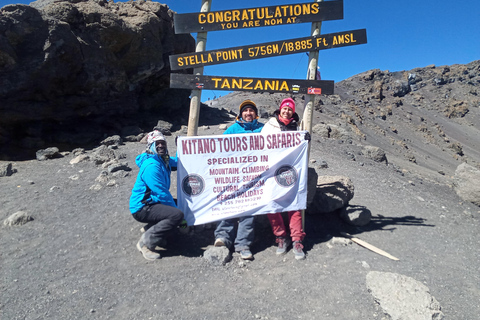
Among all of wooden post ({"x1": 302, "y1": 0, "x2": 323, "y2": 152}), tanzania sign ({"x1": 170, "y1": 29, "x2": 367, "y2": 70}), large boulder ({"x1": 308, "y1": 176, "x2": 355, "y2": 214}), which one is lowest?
large boulder ({"x1": 308, "y1": 176, "x2": 355, "y2": 214})

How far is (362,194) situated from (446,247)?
2.35 meters

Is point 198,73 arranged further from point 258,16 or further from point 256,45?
point 258,16

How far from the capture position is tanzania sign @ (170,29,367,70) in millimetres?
4453

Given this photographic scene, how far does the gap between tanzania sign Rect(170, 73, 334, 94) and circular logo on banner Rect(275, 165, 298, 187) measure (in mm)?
1187

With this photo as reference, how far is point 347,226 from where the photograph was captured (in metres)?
5.34

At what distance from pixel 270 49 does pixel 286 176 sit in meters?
1.95

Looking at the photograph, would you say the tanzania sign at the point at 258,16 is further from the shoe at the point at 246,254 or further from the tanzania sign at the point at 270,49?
the shoe at the point at 246,254

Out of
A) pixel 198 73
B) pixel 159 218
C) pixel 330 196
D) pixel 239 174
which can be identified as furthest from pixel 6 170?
pixel 330 196

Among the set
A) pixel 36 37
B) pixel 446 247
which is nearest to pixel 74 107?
pixel 36 37

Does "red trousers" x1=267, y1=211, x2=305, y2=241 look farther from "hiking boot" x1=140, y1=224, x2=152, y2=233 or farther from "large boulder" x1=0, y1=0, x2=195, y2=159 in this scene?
"large boulder" x1=0, y1=0, x2=195, y2=159

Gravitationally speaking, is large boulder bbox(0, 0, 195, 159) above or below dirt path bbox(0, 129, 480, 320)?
above

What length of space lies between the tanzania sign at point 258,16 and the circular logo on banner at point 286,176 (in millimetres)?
2191

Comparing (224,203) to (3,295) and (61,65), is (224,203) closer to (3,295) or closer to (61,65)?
(3,295)

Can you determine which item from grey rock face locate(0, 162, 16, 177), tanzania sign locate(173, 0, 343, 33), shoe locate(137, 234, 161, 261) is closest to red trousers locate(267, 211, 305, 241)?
shoe locate(137, 234, 161, 261)
